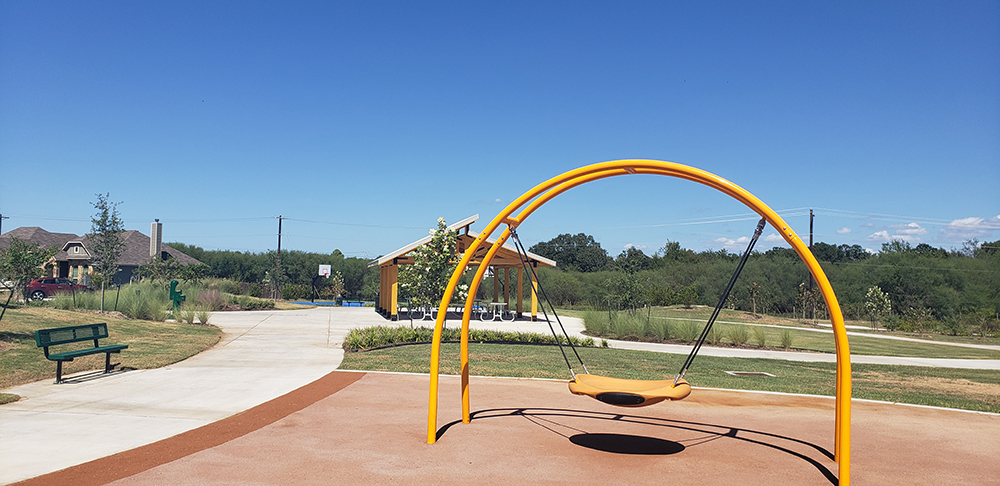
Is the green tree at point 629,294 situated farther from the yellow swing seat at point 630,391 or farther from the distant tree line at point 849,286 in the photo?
the yellow swing seat at point 630,391

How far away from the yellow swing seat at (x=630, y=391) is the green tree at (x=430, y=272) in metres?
12.0

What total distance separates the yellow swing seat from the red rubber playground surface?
23.5 inches

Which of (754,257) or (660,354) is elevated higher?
(754,257)

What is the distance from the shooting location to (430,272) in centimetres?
1797

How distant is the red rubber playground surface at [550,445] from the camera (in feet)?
17.5

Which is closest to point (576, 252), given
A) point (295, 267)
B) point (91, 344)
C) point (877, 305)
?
point (295, 267)

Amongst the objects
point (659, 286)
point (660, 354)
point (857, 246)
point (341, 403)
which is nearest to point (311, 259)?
point (659, 286)

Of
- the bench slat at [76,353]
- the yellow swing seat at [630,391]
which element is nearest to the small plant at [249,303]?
the bench slat at [76,353]

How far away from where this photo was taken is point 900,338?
2555cm

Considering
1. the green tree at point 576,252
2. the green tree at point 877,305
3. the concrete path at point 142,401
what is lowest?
the concrete path at point 142,401

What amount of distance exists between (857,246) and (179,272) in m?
63.1

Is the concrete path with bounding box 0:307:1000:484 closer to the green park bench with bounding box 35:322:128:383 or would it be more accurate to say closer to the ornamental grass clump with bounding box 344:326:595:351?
the green park bench with bounding box 35:322:128:383

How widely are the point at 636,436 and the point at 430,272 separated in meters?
11.7

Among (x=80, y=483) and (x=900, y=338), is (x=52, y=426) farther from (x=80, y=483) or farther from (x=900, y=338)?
(x=900, y=338)
